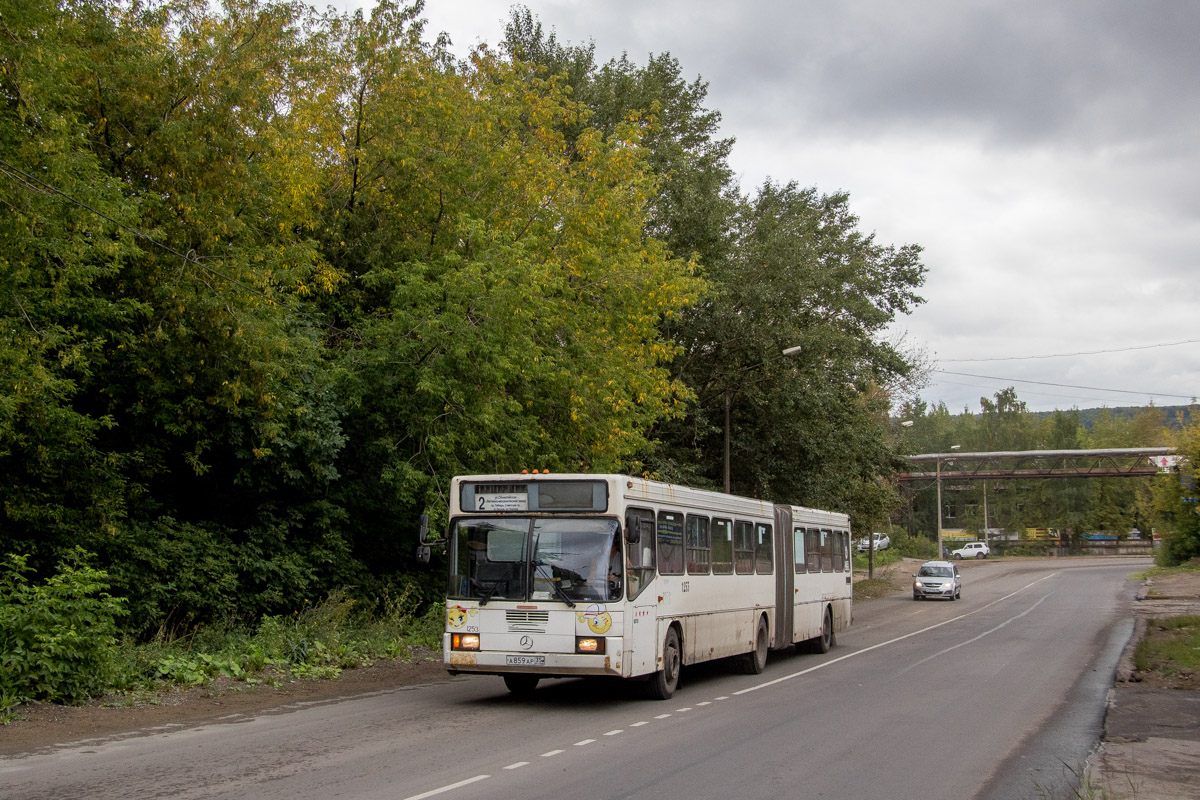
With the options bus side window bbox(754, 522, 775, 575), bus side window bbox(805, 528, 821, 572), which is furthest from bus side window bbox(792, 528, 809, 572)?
bus side window bbox(754, 522, 775, 575)

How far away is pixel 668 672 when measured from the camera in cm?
1412

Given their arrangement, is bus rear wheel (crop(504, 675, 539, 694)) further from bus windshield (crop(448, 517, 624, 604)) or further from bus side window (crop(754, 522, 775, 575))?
bus side window (crop(754, 522, 775, 575))

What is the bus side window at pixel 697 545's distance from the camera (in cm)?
1517

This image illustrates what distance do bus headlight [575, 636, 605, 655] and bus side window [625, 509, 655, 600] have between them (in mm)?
675

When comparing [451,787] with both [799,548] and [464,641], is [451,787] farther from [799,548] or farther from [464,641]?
[799,548]

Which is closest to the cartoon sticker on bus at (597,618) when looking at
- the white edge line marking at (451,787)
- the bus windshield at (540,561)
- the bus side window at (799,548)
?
the bus windshield at (540,561)

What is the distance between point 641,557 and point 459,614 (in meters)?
2.38

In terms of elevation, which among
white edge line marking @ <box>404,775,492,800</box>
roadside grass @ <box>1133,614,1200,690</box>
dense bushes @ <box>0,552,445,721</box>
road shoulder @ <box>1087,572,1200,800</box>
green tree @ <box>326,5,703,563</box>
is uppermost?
green tree @ <box>326,5,703,563</box>

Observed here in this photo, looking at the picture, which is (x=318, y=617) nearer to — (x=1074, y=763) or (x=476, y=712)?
(x=476, y=712)

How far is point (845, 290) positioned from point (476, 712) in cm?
3009

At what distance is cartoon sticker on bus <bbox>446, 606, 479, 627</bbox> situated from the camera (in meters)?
12.9

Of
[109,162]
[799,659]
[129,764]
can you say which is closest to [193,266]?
[109,162]

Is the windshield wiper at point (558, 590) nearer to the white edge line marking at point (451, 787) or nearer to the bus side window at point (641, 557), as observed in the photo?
the bus side window at point (641, 557)

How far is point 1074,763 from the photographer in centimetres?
977
